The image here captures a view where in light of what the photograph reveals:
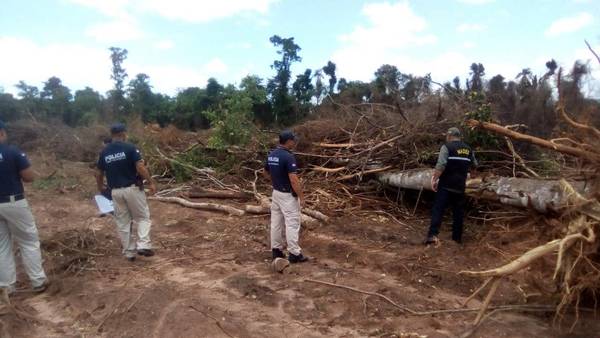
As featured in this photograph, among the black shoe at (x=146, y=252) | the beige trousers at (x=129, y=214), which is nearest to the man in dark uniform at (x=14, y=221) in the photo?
the beige trousers at (x=129, y=214)

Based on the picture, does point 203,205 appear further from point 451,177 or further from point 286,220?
point 451,177

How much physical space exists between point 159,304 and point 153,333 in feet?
1.55

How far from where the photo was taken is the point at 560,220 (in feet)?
12.8

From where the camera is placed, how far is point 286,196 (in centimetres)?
527

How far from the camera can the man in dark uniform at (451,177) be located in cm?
580

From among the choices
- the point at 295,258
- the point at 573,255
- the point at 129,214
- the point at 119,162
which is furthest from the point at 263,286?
the point at 573,255

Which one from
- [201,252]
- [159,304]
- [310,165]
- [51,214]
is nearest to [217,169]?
[310,165]

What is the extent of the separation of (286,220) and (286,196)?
283 mm

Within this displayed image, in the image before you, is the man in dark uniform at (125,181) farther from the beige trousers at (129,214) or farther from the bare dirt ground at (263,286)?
the bare dirt ground at (263,286)

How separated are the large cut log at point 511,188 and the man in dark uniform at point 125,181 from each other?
13.2 feet

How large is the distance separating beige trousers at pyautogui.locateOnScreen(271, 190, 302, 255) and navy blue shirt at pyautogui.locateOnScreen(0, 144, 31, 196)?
107 inches

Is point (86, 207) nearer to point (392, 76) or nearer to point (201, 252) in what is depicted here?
point (201, 252)

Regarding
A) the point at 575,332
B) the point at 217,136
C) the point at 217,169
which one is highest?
the point at 217,136

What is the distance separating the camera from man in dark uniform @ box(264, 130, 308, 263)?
521cm
